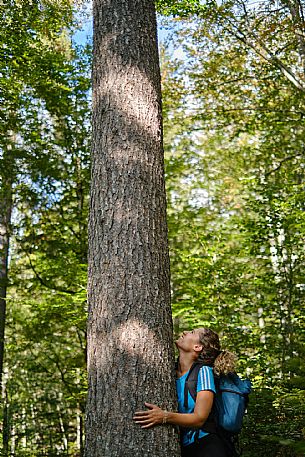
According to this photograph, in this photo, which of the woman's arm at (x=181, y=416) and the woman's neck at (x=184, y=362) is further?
the woman's neck at (x=184, y=362)

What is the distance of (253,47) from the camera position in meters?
10.0

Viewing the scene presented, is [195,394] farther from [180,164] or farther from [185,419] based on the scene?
[180,164]

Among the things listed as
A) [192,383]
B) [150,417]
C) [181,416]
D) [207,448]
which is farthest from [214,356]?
[150,417]

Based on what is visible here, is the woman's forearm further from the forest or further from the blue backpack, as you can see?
the forest

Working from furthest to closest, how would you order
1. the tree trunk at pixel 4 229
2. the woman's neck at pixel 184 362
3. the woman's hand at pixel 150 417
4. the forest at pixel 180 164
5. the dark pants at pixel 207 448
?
the tree trunk at pixel 4 229 < the forest at pixel 180 164 < the woman's neck at pixel 184 362 < the dark pants at pixel 207 448 < the woman's hand at pixel 150 417

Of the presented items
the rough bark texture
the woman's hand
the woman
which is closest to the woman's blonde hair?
the woman

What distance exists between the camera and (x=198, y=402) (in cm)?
318

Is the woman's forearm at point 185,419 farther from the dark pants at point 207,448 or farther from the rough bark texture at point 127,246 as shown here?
the dark pants at point 207,448

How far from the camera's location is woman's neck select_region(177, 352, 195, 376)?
3614 mm

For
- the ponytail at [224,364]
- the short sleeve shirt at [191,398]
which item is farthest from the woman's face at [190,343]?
the short sleeve shirt at [191,398]

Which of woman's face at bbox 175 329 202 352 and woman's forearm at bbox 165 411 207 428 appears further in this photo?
woman's face at bbox 175 329 202 352

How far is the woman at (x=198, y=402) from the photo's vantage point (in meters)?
2.88

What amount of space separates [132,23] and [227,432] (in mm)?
2934

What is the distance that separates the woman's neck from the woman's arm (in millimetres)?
391
